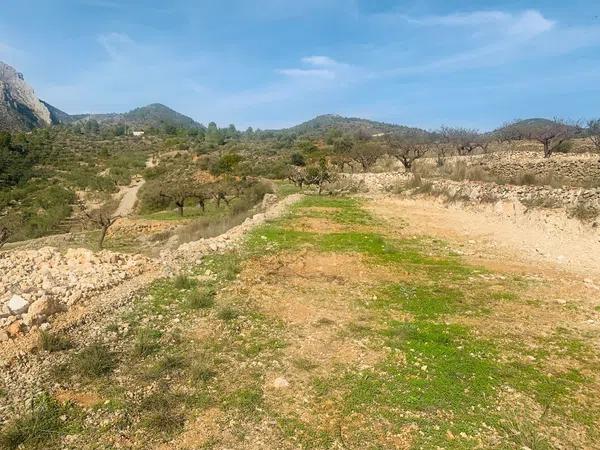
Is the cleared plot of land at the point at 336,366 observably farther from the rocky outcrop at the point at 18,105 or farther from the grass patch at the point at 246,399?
the rocky outcrop at the point at 18,105

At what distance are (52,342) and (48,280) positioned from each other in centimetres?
237

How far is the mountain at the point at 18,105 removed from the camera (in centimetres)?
10167

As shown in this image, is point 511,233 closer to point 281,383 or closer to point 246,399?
point 281,383

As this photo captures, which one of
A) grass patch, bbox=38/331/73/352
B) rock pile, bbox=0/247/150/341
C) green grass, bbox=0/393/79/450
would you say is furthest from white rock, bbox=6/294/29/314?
green grass, bbox=0/393/79/450

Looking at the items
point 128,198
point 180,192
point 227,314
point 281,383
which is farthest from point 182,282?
point 128,198

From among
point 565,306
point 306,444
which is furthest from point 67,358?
point 565,306

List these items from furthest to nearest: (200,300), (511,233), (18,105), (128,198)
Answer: (18,105) < (128,198) < (511,233) < (200,300)

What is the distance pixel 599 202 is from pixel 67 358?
Result: 1520 centimetres

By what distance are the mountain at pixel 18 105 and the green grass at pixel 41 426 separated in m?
94.9

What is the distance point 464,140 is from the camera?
4772cm

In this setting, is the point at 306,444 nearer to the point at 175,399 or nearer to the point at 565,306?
→ the point at 175,399

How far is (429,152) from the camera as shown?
4881 centimetres

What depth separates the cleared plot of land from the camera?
14.7 feet

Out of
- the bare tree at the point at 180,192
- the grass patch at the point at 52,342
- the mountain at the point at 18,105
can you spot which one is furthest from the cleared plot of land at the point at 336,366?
the mountain at the point at 18,105
